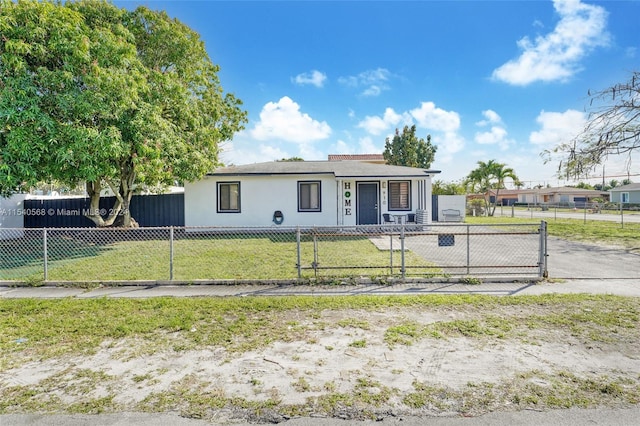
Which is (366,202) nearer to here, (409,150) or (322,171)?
(322,171)

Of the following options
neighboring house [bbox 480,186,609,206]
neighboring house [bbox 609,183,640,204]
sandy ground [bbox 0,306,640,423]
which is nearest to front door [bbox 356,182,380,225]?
sandy ground [bbox 0,306,640,423]

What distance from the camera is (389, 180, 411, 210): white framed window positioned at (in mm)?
15203

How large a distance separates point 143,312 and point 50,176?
7.80 m

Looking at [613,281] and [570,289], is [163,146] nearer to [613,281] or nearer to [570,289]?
[570,289]

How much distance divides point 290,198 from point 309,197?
0.90 m

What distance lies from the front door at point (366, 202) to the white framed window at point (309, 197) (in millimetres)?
1911

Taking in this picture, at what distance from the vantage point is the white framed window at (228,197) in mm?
14955

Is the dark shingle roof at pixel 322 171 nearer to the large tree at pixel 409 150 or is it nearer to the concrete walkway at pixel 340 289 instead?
the concrete walkway at pixel 340 289

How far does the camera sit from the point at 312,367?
332cm

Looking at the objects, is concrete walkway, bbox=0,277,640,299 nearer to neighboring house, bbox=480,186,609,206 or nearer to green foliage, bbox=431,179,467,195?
green foliage, bbox=431,179,467,195

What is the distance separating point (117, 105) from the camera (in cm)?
958

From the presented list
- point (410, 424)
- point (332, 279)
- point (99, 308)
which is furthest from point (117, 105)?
point (410, 424)

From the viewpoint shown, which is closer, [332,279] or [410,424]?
[410,424]

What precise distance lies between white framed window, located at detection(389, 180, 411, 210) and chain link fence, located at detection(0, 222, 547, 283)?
2526mm
